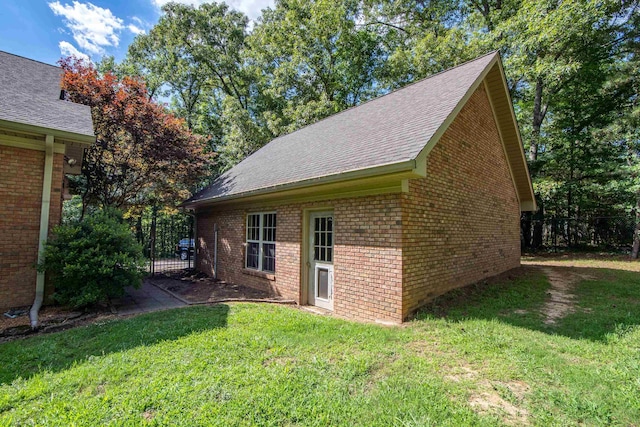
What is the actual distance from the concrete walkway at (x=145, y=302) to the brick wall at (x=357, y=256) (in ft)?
7.93

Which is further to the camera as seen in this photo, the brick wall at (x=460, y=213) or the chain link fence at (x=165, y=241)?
the chain link fence at (x=165, y=241)

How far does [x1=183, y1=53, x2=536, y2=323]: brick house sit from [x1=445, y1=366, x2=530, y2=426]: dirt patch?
1753 mm

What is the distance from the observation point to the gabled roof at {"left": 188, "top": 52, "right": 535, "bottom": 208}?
5.19 m

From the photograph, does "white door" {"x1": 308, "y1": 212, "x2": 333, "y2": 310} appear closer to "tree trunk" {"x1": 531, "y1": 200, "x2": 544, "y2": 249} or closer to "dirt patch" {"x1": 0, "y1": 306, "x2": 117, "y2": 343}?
"dirt patch" {"x1": 0, "y1": 306, "x2": 117, "y2": 343}

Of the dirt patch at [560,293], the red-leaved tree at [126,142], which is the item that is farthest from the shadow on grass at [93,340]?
the red-leaved tree at [126,142]

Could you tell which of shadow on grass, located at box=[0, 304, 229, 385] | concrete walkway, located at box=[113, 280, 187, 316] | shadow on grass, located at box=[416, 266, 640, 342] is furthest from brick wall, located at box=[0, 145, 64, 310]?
shadow on grass, located at box=[416, 266, 640, 342]

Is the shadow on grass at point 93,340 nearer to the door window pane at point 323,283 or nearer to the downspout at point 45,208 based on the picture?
the downspout at point 45,208

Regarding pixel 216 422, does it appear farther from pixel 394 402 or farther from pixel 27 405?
pixel 27 405

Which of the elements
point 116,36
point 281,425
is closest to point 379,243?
point 281,425

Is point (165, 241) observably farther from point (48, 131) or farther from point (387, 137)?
point (387, 137)

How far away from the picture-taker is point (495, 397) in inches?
116

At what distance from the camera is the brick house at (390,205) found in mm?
5301

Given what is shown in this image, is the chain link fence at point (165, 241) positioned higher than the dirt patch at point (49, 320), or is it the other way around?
the chain link fence at point (165, 241)

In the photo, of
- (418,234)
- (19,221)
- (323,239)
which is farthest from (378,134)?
(19,221)
